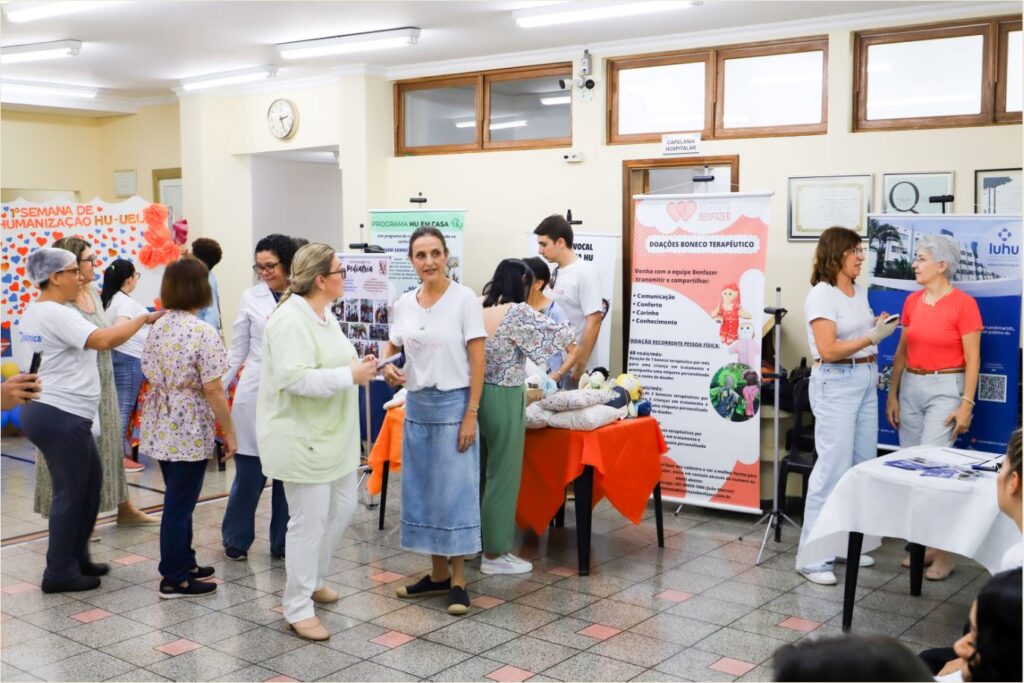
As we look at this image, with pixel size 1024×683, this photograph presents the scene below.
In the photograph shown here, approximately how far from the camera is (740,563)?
16.7ft

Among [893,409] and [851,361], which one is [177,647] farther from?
[893,409]

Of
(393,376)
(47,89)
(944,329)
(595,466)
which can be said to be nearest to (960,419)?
(944,329)

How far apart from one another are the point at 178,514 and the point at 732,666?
2.38 metres

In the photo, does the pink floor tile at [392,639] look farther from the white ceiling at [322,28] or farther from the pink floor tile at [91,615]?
the white ceiling at [322,28]

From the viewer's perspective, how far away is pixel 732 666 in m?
3.79

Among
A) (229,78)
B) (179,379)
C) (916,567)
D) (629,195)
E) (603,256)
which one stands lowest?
(916,567)

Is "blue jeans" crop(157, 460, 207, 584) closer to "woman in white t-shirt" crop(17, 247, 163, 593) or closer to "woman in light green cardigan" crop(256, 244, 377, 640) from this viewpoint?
"woman in white t-shirt" crop(17, 247, 163, 593)

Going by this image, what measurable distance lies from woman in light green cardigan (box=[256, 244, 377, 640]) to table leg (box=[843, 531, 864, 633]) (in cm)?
200

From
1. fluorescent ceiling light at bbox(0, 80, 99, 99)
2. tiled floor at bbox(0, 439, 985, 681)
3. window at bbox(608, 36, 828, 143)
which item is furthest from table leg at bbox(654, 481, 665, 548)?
fluorescent ceiling light at bbox(0, 80, 99, 99)

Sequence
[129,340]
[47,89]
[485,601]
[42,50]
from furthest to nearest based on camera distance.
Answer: [47,89], [42,50], [129,340], [485,601]

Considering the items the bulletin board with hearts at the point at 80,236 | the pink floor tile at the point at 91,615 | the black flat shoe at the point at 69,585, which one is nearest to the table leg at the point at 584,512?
the pink floor tile at the point at 91,615

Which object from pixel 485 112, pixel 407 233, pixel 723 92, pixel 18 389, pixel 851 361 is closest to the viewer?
pixel 18 389

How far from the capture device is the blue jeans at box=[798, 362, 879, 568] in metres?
4.83

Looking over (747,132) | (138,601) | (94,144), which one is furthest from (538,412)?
(94,144)
